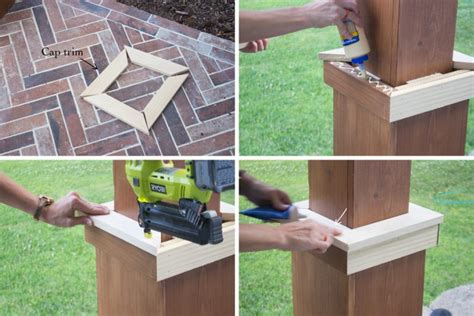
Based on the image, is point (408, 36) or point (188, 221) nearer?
point (188, 221)

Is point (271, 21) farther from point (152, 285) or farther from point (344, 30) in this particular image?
point (152, 285)

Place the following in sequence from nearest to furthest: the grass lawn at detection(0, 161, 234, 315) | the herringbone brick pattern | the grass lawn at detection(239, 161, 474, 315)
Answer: the grass lawn at detection(239, 161, 474, 315), the grass lawn at detection(0, 161, 234, 315), the herringbone brick pattern

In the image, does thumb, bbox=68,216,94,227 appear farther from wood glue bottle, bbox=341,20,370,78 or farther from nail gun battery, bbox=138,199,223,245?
wood glue bottle, bbox=341,20,370,78

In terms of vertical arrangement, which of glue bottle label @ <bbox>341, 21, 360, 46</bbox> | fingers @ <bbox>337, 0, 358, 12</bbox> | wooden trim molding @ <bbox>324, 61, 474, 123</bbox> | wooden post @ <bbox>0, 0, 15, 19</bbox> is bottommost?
wooden trim molding @ <bbox>324, 61, 474, 123</bbox>

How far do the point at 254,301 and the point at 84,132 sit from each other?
113 cm

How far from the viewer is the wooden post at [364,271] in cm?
210

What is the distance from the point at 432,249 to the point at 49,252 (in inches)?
70.8

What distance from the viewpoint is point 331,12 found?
212cm

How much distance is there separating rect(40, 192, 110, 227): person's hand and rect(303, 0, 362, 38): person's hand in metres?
0.95

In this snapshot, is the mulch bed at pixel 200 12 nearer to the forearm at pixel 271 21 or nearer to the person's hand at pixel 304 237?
the forearm at pixel 271 21

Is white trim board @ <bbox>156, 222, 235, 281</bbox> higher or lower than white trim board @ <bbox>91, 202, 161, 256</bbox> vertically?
lower

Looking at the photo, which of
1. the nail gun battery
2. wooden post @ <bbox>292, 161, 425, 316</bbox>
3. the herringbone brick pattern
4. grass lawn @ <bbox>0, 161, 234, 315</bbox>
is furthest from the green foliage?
wooden post @ <bbox>292, 161, 425, 316</bbox>

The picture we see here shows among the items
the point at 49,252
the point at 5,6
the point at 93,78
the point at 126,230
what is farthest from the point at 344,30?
the point at 5,6

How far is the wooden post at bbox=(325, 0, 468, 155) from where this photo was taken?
2.11 meters
